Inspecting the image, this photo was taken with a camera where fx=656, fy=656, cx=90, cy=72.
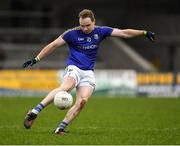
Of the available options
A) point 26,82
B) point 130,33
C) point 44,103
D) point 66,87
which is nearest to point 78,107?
point 66,87

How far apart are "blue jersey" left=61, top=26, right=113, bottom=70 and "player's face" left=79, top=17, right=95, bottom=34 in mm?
183

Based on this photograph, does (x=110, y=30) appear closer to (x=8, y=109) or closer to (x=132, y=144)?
(x=132, y=144)

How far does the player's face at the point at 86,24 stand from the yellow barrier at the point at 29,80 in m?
20.3

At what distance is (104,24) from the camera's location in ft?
160

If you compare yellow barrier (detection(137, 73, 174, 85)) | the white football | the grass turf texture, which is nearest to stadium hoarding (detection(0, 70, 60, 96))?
yellow barrier (detection(137, 73, 174, 85))

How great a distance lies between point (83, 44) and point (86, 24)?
20.4 inches

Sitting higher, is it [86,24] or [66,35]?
[86,24]

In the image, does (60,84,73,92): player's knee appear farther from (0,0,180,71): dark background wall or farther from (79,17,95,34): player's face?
(0,0,180,71): dark background wall

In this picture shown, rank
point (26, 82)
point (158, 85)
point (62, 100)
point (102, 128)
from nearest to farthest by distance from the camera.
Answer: point (62, 100), point (102, 128), point (26, 82), point (158, 85)

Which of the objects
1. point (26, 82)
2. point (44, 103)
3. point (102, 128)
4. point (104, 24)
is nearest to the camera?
point (44, 103)

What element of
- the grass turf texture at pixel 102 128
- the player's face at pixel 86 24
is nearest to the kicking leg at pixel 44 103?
the grass turf texture at pixel 102 128

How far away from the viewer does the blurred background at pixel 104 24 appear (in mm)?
43750

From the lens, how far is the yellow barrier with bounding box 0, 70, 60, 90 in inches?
1324

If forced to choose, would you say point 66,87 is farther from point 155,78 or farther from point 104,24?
point 104,24
